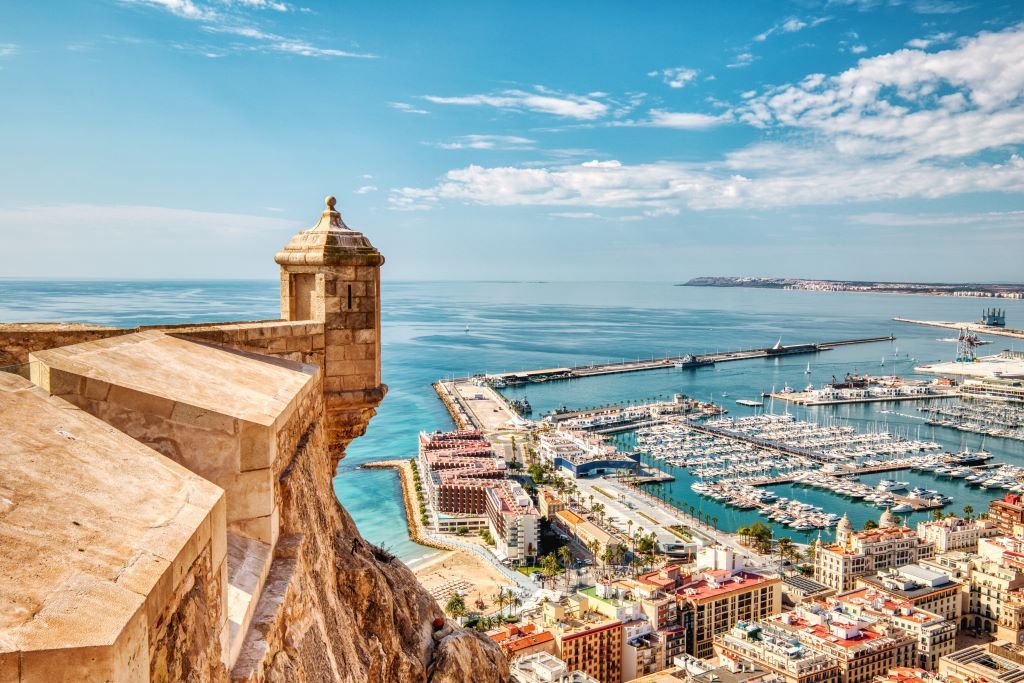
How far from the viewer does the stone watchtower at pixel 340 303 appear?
7.12 meters

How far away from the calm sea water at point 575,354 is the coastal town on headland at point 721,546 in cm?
138

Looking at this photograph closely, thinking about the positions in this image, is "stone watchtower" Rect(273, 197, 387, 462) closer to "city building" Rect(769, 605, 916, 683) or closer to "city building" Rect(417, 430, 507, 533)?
"city building" Rect(769, 605, 916, 683)

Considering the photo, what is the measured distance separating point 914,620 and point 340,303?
1036 inches

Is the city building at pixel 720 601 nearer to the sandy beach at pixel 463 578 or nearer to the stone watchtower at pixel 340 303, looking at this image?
the sandy beach at pixel 463 578

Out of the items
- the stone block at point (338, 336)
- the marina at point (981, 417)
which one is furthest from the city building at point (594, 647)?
the marina at point (981, 417)

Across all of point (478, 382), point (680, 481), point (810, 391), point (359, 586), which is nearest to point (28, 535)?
point (359, 586)

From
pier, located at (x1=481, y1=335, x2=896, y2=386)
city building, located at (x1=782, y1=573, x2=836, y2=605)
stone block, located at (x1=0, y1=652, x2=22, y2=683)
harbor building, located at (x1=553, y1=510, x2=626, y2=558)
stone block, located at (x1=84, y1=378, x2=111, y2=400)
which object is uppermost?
stone block, located at (x1=84, y1=378, x2=111, y2=400)

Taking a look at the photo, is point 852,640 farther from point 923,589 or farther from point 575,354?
point 575,354

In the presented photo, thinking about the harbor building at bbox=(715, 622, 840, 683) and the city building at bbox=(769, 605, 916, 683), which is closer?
the harbor building at bbox=(715, 622, 840, 683)

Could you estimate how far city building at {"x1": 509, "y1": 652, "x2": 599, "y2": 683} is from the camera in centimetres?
1992

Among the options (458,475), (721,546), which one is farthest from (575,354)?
(721,546)

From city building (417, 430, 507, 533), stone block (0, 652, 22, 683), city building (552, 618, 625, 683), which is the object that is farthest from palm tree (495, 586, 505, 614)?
stone block (0, 652, 22, 683)

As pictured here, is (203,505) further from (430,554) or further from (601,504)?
(601,504)

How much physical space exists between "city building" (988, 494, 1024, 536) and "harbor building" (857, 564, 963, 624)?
23.6ft
